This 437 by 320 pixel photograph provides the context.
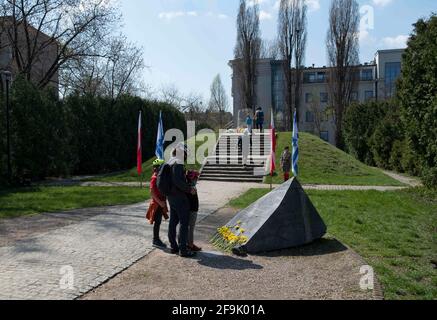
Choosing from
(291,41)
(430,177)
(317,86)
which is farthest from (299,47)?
(430,177)

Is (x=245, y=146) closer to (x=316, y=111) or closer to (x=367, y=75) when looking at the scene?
(x=316, y=111)

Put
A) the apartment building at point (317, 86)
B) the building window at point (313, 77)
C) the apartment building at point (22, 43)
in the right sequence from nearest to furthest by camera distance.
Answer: the apartment building at point (22, 43)
the apartment building at point (317, 86)
the building window at point (313, 77)

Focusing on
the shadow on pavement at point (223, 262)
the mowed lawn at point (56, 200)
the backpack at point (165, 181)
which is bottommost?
the mowed lawn at point (56, 200)

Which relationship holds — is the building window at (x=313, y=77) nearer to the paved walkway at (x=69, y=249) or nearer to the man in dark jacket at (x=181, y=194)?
the paved walkway at (x=69, y=249)

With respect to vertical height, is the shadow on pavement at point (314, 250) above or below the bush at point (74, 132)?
below

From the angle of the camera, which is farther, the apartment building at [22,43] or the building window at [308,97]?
the building window at [308,97]

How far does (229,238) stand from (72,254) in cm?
265

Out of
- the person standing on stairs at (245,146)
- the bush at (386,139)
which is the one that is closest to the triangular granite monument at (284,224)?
the person standing on stairs at (245,146)

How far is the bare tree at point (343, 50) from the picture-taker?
47.8 meters

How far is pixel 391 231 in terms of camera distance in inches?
349

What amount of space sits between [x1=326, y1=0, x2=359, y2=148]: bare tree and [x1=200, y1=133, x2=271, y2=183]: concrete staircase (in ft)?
74.5

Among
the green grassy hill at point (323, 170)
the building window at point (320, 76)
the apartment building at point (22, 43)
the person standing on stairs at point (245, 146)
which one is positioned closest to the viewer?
the green grassy hill at point (323, 170)

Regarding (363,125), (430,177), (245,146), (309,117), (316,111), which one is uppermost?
(316,111)

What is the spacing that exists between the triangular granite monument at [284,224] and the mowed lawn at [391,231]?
77cm
